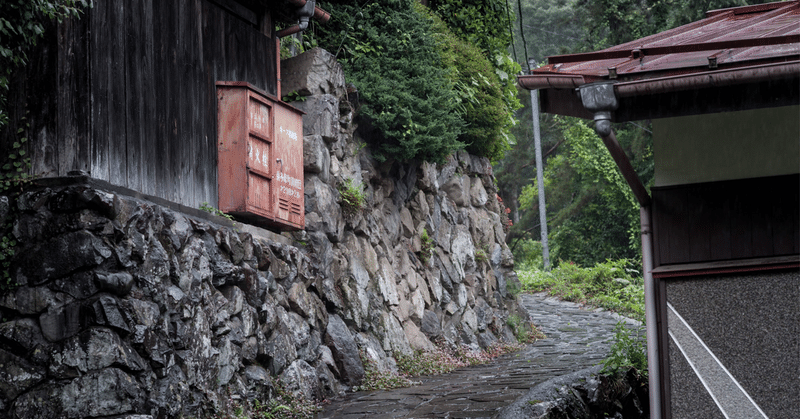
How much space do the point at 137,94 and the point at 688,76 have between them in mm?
6210

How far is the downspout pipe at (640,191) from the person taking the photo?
21.5 feet

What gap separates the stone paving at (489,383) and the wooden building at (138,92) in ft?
10.0

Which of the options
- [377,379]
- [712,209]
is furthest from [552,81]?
[377,379]

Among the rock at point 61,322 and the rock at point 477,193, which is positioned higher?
the rock at point 477,193

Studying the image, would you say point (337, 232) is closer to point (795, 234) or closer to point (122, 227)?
point (122, 227)

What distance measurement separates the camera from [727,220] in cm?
728

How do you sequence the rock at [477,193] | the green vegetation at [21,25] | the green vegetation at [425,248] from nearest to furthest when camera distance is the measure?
→ the green vegetation at [21,25]
the green vegetation at [425,248]
the rock at [477,193]

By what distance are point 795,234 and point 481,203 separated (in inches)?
563

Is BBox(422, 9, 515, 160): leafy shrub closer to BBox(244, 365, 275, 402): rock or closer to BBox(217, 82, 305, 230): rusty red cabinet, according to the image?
BBox(217, 82, 305, 230): rusty red cabinet

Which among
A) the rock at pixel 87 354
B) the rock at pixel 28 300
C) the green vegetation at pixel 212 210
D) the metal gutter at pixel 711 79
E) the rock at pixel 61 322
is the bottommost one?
the rock at pixel 87 354

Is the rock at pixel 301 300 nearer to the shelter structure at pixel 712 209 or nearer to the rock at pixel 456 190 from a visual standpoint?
the shelter structure at pixel 712 209

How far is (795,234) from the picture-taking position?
704cm

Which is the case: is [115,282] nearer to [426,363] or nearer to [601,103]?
[601,103]

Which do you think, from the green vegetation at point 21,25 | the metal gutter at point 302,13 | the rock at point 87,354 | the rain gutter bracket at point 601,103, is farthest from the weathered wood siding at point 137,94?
the rain gutter bracket at point 601,103
